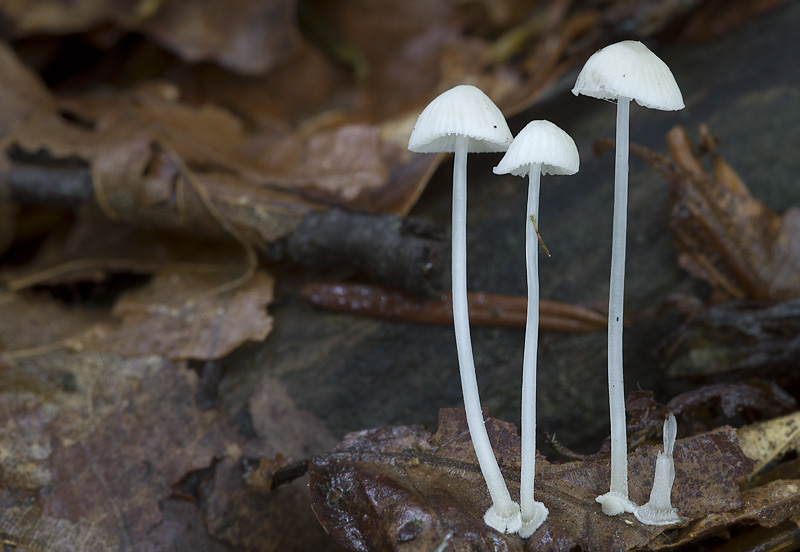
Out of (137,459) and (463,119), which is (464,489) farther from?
(137,459)

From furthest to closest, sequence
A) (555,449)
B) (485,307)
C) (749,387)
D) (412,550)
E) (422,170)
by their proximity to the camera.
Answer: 1. (422,170)
2. (485,307)
3. (749,387)
4. (555,449)
5. (412,550)

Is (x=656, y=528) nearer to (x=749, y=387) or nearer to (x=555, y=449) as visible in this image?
(x=555, y=449)

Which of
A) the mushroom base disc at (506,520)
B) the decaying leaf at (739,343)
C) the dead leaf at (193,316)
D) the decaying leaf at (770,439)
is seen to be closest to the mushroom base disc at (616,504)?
the mushroom base disc at (506,520)

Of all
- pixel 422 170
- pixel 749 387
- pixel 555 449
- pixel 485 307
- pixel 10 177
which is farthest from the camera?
pixel 10 177

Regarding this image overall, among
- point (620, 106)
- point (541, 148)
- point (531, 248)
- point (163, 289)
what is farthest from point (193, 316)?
point (620, 106)

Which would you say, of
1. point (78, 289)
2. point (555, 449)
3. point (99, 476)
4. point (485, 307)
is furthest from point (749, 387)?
point (78, 289)

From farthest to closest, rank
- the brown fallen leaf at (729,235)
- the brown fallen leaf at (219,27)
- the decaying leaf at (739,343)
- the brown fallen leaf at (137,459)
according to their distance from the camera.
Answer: the brown fallen leaf at (219,27) → the brown fallen leaf at (729,235) → the decaying leaf at (739,343) → the brown fallen leaf at (137,459)

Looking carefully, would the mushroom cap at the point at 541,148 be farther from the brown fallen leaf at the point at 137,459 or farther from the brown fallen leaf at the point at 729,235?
the brown fallen leaf at the point at 137,459
